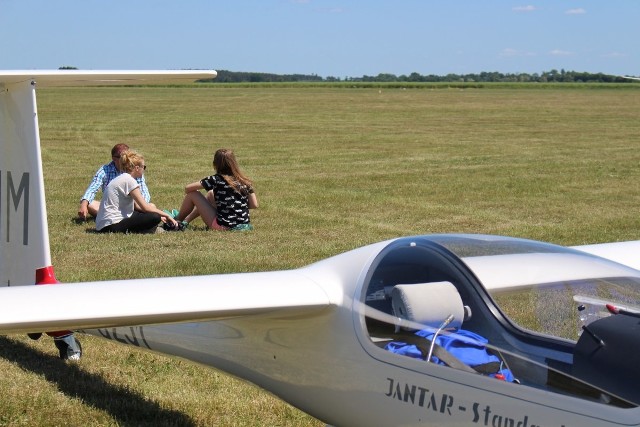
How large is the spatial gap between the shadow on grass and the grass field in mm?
12

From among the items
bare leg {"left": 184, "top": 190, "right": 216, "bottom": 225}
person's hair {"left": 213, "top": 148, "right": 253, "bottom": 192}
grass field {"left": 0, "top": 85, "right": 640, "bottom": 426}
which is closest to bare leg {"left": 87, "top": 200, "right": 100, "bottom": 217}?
grass field {"left": 0, "top": 85, "right": 640, "bottom": 426}

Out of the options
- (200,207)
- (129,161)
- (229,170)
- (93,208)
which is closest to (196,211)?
(200,207)

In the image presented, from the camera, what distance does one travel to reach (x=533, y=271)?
3844mm

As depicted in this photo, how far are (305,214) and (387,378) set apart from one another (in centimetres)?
880

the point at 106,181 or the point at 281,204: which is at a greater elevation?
the point at 106,181

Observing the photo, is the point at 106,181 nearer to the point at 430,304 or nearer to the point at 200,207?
the point at 200,207

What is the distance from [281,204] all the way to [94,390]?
312 inches

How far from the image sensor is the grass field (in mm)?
5543

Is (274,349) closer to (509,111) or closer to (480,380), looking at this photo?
(480,380)

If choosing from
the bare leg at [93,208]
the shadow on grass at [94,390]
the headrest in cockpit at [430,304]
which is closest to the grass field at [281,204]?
the shadow on grass at [94,390]

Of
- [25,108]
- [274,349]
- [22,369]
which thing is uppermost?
[25,108]

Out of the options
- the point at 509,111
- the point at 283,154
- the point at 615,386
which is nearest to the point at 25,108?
the point at 615,386

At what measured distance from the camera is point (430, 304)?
3.72m

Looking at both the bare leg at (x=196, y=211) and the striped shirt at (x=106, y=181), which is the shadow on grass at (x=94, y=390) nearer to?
the bare leg at (x=196, y=211)
